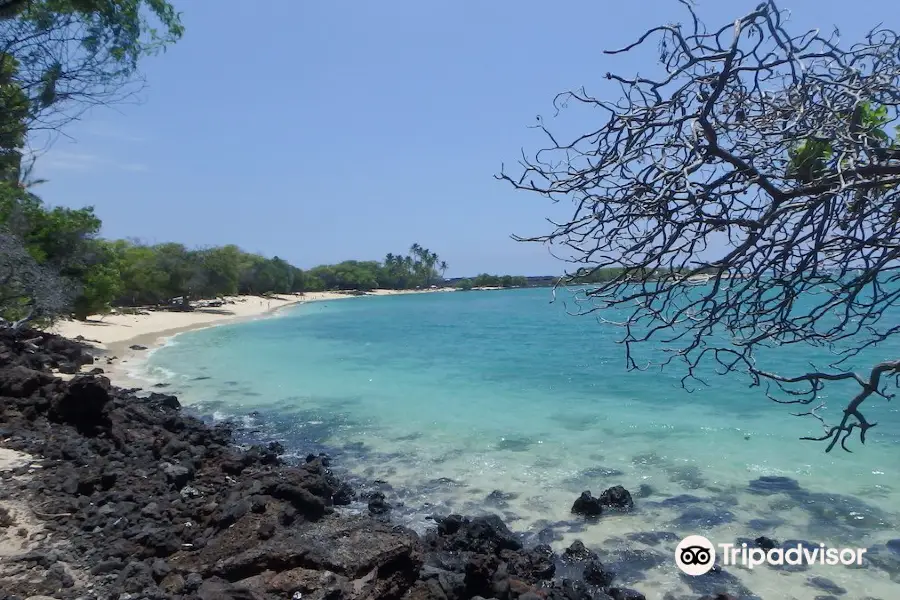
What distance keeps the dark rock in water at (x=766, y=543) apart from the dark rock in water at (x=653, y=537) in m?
0.78

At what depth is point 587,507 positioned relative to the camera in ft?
24.2

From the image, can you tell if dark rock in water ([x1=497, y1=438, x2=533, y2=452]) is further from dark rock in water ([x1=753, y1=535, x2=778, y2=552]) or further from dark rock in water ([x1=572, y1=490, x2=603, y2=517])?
dark rock in water ([x1=753, y1=535, x2=778, y2=552])

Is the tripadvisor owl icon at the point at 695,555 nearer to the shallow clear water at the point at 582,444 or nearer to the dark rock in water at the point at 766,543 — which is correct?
the shallow clear water at the point at 582,444

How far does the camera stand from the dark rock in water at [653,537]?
6.65m

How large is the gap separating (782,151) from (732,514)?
6.15 metres

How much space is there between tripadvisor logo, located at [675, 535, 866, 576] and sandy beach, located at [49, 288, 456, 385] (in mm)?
14613

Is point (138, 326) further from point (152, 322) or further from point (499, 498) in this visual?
point (499, 498)

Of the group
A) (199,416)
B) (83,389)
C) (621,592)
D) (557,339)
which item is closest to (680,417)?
(621,592)

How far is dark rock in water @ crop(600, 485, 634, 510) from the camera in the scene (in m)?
7.64

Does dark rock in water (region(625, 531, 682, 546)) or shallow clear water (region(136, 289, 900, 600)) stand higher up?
dark rock in water (region(625, 531, 682, 546))

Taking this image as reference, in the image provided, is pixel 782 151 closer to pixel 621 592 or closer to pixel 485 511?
pixel 621 592

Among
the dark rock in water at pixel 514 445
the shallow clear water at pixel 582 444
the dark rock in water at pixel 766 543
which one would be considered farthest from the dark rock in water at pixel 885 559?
the dark rock in water at pixel 514 445

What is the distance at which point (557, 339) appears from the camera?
32.4 m

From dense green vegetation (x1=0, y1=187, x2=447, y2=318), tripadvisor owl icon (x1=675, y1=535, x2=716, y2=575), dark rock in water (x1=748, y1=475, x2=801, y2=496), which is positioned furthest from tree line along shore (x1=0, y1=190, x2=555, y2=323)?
dark rock in water (x1=748, y1=475, x2=801, y2=496)
